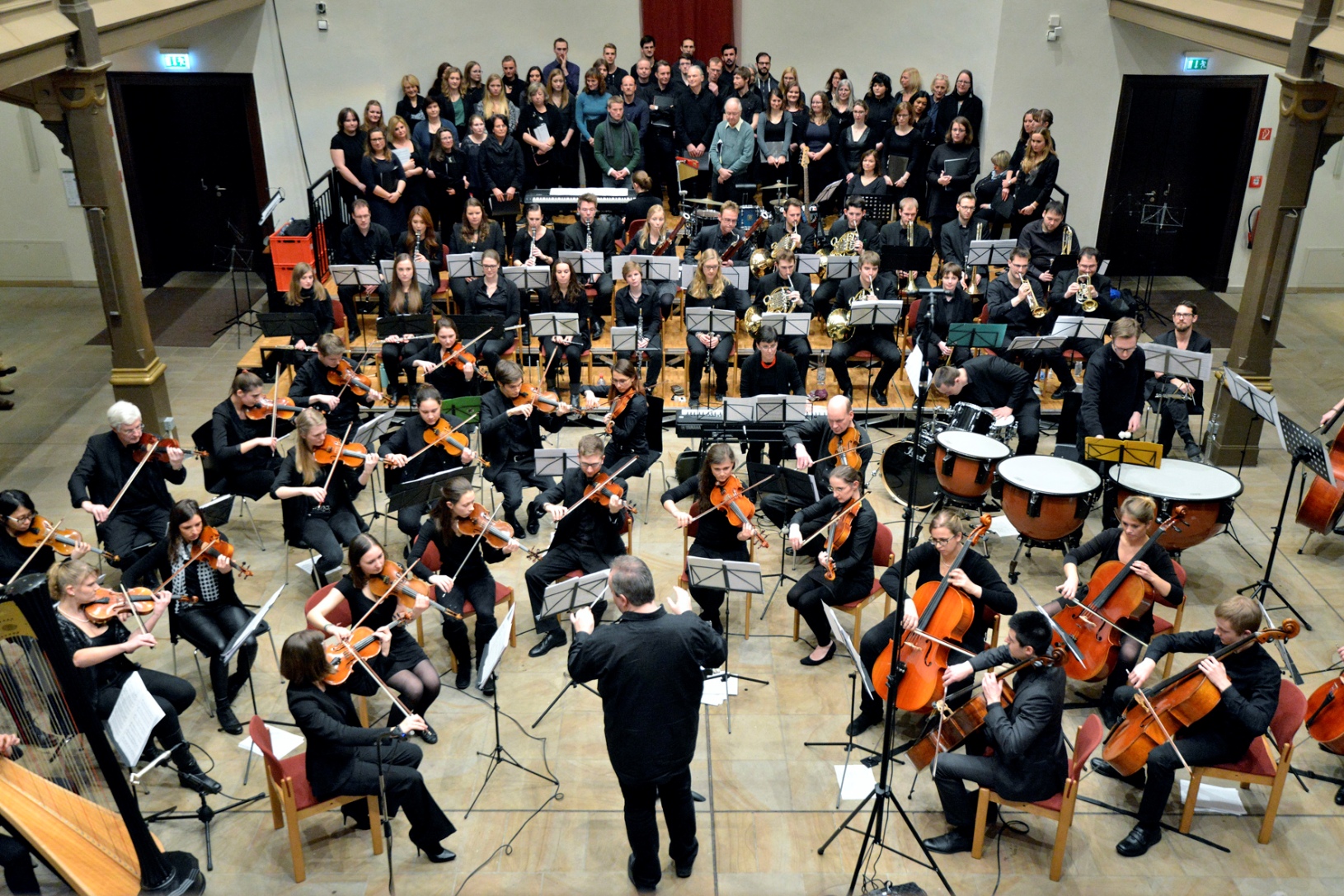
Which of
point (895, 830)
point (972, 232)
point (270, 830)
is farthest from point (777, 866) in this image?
point (972, 232)

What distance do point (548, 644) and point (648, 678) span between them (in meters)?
2.35

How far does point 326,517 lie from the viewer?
739 cm

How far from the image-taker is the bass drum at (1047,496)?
7.12 meters

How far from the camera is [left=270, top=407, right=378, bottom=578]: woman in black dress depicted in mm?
7156

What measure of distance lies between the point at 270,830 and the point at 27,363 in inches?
292

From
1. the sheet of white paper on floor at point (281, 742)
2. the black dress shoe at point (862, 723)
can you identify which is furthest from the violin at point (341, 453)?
the black dress shoe at point (862, 723)

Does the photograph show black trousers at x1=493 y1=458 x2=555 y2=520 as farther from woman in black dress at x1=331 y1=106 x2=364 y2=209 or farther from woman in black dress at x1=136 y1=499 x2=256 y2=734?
woman in black dress at x1=331 y1=106 x2=364 y2=209

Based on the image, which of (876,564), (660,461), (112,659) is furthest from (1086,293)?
(112,659)

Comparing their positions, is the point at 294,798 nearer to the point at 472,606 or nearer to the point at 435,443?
the point at 472,606

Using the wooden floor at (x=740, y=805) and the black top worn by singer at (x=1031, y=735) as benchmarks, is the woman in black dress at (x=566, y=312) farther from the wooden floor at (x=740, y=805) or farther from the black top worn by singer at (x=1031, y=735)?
the black top worn by singer at (x=1031, y=735)

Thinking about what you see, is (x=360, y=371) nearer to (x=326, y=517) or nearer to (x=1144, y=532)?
(x=326, y=517)

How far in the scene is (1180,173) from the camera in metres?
13.1

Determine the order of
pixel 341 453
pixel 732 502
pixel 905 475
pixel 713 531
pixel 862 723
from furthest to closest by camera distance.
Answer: pixel 905 475
pixel 341 453
pixel 713 531
pixel 732 502
pixel 862 723

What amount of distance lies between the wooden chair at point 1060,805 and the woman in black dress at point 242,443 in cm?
479
